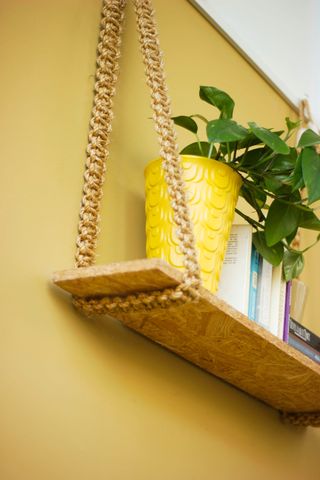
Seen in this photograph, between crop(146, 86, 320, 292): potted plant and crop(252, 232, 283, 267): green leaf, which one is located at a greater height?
crop(146, 86, 320, 292): potted plant

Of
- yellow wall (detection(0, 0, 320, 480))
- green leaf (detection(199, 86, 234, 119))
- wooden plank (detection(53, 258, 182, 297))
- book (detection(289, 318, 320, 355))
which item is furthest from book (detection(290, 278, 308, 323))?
wooden plank (detection(53, 258, 182, 297))

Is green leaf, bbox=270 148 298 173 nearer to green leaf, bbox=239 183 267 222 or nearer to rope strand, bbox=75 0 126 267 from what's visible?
green leaf, bbox=239 183 267 222

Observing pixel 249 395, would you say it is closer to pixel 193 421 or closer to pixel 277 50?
pixel 193 421

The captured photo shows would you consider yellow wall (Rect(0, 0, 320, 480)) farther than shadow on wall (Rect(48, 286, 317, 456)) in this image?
No

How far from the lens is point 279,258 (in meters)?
1.39

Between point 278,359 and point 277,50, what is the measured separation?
1.23 meters

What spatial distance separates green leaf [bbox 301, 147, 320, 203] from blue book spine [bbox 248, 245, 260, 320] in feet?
0.67

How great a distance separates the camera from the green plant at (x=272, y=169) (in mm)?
1265

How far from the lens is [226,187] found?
130cm

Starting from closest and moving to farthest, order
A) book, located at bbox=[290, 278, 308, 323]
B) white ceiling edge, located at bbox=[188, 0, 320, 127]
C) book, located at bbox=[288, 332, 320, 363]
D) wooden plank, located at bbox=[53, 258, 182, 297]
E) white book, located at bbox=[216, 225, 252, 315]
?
wooden plank, located at bbox=[53, 258, 182, 297] < white book, located at bbox=[216, 225, 252, 315] < book, located at bbox=[288, 332, 320, 363] < book, located at bbox=[290, 278, 308, 323] < white ceiling edge, located at bbox=[188, 0, 320, 127]

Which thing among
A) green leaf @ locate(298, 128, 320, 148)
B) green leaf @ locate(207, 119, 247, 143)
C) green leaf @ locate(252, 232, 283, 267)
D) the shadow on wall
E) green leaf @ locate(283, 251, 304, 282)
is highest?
green leaf @ locate(207, 119, 247, 143)

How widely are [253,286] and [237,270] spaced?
0.16 ft

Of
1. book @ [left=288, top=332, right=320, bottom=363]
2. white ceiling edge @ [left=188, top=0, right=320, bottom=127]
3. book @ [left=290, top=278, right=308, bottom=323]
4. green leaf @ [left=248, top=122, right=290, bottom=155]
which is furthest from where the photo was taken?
white ceiling edge @ [left=188, top=0, right=320, bottom=127]

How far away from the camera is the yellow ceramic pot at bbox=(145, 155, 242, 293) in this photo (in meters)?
1.25
